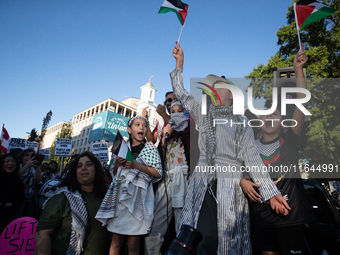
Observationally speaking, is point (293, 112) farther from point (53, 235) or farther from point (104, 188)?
point (53, 235)

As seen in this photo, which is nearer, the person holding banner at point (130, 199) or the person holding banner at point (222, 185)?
the person holding banner at point (222, 185)

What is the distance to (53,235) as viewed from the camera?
2504mm

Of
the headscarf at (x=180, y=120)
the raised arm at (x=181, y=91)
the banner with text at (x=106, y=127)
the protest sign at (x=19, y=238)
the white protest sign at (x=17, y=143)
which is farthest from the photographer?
the banner with text at (x=106, y=127)

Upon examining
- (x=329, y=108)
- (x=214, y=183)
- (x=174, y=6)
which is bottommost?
(x=214, y=183)

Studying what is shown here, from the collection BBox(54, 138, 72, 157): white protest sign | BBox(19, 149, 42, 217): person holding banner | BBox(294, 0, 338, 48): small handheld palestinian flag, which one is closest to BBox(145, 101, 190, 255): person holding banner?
BBox(294, 0, 338, 48): small handheld palestinian flag

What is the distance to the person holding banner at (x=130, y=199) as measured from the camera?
238 centimetres

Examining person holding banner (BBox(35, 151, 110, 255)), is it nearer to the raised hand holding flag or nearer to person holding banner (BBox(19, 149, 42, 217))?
the raised hand holding flag

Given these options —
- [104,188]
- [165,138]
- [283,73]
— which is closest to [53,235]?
[104,188]

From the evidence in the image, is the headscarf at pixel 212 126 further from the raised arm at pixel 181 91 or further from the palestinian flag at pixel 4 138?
the palestinian flag at pixel 4 138

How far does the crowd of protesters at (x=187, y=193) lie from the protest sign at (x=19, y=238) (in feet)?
2.13

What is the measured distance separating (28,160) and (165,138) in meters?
4.67

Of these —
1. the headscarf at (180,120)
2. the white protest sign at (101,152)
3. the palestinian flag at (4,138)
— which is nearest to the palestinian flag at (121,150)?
the headscarf at (180,120)

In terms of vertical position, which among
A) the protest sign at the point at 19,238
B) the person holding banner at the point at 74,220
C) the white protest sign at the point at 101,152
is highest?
the white protest sign at the point at 101,152

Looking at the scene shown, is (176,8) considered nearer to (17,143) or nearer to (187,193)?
(187,193)
